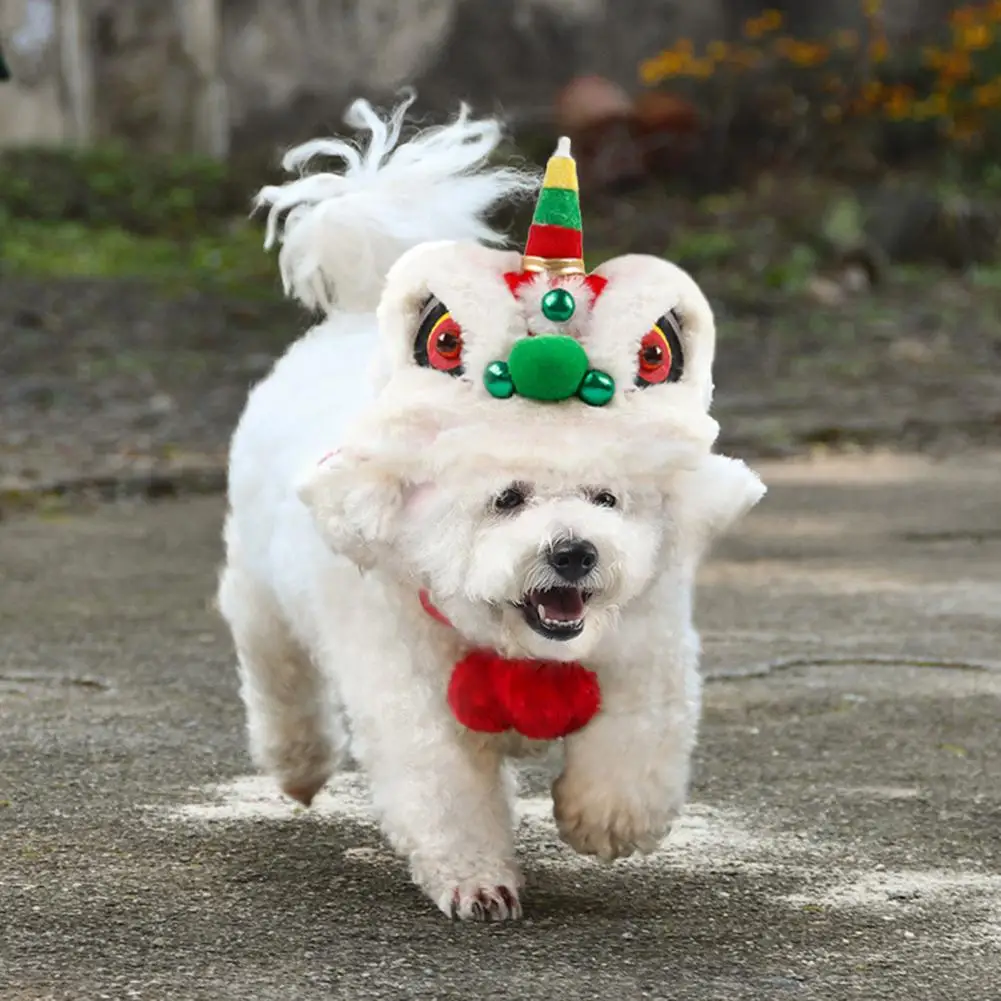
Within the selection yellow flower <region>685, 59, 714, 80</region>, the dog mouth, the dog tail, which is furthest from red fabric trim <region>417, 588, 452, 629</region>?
yellow flower <region>685, 59, 714, 80</region>

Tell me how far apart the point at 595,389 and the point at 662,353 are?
0.16m

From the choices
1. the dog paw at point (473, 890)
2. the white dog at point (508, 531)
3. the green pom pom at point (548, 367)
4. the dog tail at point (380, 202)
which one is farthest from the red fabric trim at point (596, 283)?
the dog paw at point (473, 890)

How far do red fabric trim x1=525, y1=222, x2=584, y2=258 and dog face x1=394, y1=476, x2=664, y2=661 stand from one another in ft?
1.32

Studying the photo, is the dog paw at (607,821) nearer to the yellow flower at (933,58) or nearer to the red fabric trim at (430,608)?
the red fabric trim at (430,608)

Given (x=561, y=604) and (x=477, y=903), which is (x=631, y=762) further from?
(x=561, y=604)

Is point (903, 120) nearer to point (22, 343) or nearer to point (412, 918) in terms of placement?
point (22, 343)

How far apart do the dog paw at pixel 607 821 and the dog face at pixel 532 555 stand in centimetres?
37

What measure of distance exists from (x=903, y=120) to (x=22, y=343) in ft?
25.5

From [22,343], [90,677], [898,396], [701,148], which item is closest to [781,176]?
[701,148]

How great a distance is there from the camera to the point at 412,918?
136 inches

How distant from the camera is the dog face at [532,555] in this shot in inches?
122

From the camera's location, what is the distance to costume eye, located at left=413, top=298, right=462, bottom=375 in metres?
3.30

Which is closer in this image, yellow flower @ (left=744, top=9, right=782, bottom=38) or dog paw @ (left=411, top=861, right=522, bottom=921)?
dog paw @ (left=411, top=861, right=522, bottom=921)

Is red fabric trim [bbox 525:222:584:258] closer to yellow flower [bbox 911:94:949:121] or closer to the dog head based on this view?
the dog head
